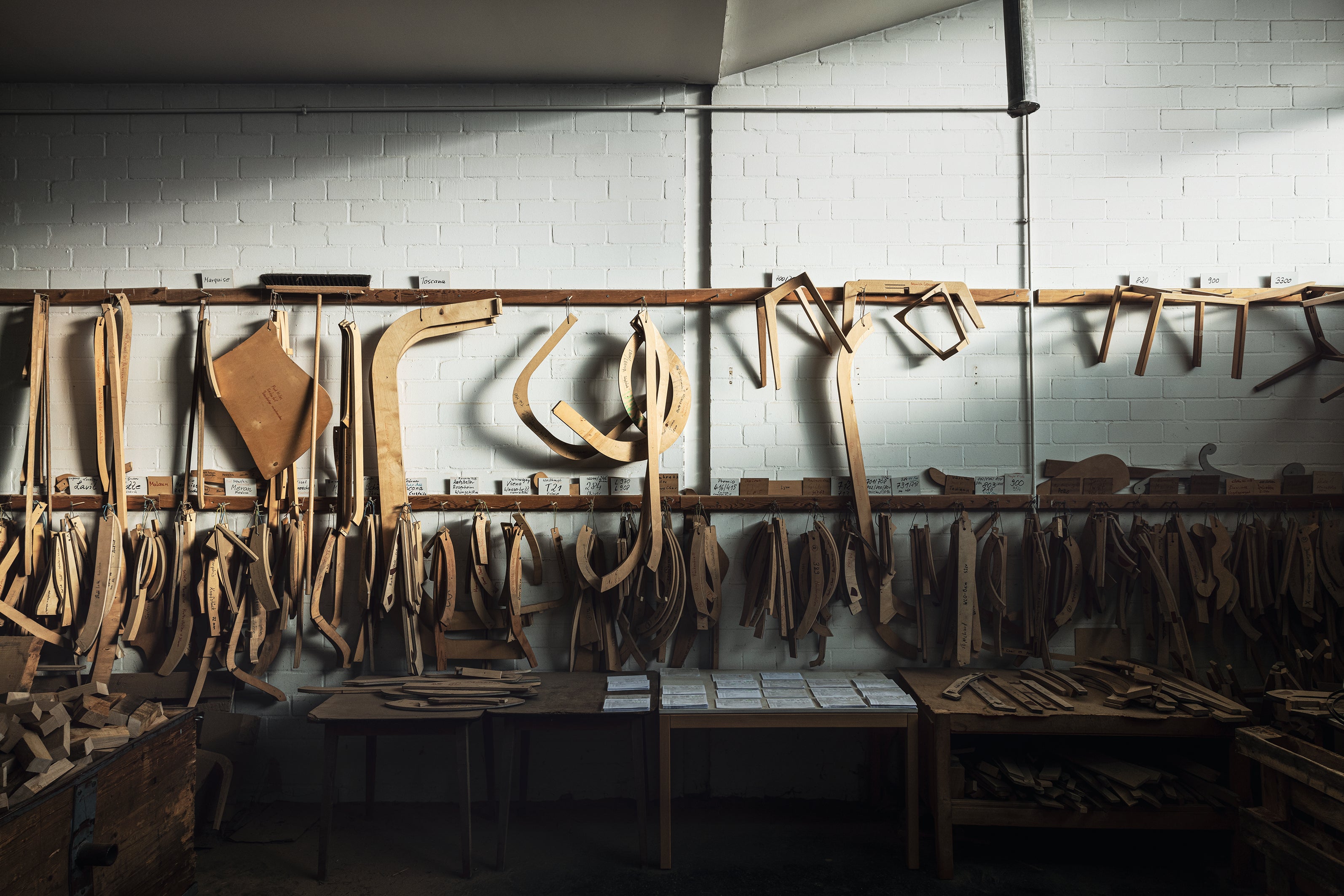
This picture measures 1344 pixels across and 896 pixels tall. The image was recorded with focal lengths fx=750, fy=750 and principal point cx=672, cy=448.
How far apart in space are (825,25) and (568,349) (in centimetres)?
200

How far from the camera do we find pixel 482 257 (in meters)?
3.72

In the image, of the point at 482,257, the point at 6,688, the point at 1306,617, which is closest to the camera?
the point at 6,688

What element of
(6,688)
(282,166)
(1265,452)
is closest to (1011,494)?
(1265,452)

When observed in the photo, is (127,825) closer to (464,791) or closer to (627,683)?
(464,791)

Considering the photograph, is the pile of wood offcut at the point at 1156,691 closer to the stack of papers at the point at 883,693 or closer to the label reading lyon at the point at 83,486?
the stack of papers at the point at 883,693

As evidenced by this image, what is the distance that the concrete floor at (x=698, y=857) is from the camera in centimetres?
291

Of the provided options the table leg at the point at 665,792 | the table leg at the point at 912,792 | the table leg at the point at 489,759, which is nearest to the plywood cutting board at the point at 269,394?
the table leg at the point at 489,759

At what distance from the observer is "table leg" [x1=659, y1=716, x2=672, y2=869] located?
3.02m

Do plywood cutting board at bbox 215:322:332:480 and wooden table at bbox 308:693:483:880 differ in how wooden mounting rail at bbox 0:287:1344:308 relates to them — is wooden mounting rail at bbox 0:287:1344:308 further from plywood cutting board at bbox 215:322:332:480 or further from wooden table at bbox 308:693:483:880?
wooden table at bbox 308:693:483:880

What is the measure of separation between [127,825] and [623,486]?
221 cm

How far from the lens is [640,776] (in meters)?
3.04

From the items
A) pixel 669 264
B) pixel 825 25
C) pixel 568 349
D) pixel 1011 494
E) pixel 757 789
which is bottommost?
pixel 757 789

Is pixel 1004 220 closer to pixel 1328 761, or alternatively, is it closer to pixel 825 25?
pixel 825 25

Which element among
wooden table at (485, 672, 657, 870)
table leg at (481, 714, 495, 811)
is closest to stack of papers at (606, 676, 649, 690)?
wooden table at (485, 672, 657, 870)
